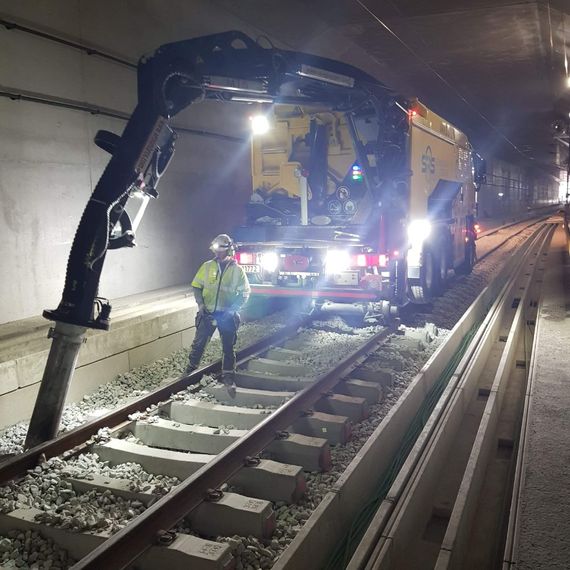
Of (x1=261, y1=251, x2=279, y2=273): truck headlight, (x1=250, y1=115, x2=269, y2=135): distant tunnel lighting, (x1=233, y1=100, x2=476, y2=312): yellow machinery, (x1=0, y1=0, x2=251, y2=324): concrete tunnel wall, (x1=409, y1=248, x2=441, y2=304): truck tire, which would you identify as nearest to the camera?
(x1=0, y1=0, x2=251, y2=324): concrete tunnel wall

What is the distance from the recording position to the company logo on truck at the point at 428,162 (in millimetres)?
9705

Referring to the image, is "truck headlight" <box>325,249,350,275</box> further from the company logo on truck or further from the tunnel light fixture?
the tunnel light fixture

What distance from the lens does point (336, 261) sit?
28.5 ft

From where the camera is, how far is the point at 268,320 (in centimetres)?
1023

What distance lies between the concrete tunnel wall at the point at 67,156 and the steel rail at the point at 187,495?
4.44 m

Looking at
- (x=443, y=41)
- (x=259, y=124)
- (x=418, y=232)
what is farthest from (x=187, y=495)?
(x=443, y=41)

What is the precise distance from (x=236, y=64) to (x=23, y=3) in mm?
3805

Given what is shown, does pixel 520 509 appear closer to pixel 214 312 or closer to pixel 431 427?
pixel 431 427

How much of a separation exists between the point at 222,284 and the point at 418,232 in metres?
4.56

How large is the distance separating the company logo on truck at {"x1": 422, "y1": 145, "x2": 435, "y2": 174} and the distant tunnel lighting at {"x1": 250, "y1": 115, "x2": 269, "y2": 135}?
9.20ft

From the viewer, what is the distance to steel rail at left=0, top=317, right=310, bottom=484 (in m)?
4.32

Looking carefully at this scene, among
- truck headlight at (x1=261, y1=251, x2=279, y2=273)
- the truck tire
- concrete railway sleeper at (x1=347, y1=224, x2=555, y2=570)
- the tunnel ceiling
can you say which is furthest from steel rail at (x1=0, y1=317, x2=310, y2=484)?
the tunnel ceiling

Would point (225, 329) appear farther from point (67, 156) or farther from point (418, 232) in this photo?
point (418, 232)

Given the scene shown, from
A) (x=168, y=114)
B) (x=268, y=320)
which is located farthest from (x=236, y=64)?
(x=268, y=320)
